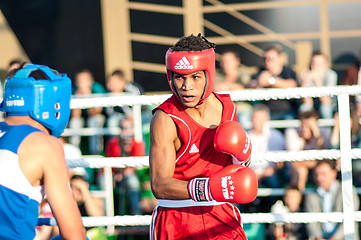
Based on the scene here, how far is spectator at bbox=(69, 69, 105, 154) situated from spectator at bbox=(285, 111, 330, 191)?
212 cm

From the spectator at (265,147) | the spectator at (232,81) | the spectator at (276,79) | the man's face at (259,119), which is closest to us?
the spectator at (265,147)

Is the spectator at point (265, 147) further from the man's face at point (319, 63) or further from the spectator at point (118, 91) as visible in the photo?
the spectator at point (118, 91)

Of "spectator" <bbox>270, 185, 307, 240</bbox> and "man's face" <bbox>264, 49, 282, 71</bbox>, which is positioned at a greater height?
"man's face" <bbox>264, 49, 282, 71</bbox>

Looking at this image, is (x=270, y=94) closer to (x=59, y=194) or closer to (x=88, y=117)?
(x=59, y=194)

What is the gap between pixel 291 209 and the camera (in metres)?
4.41

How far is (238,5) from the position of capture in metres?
7.82

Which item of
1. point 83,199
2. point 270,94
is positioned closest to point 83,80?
point 83,199

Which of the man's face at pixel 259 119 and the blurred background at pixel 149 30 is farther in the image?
the blurred background at pixel 149 30

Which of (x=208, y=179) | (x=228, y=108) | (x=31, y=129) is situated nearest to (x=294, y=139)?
(x=228, y=108)

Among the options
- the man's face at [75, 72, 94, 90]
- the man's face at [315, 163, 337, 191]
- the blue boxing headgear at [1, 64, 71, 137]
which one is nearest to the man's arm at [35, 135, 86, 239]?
the blue boxing headgear at [1, 64, 71, 137]

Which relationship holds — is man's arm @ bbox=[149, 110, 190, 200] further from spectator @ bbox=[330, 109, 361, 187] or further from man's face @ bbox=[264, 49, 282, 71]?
man's face @ bbox=[264, 49, 282, 71]

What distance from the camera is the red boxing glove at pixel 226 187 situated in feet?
7.25

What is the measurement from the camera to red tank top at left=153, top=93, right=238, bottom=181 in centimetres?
244

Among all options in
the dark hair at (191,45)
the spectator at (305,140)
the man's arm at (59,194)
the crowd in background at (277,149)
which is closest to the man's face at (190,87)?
the dark hair at (191,45)
